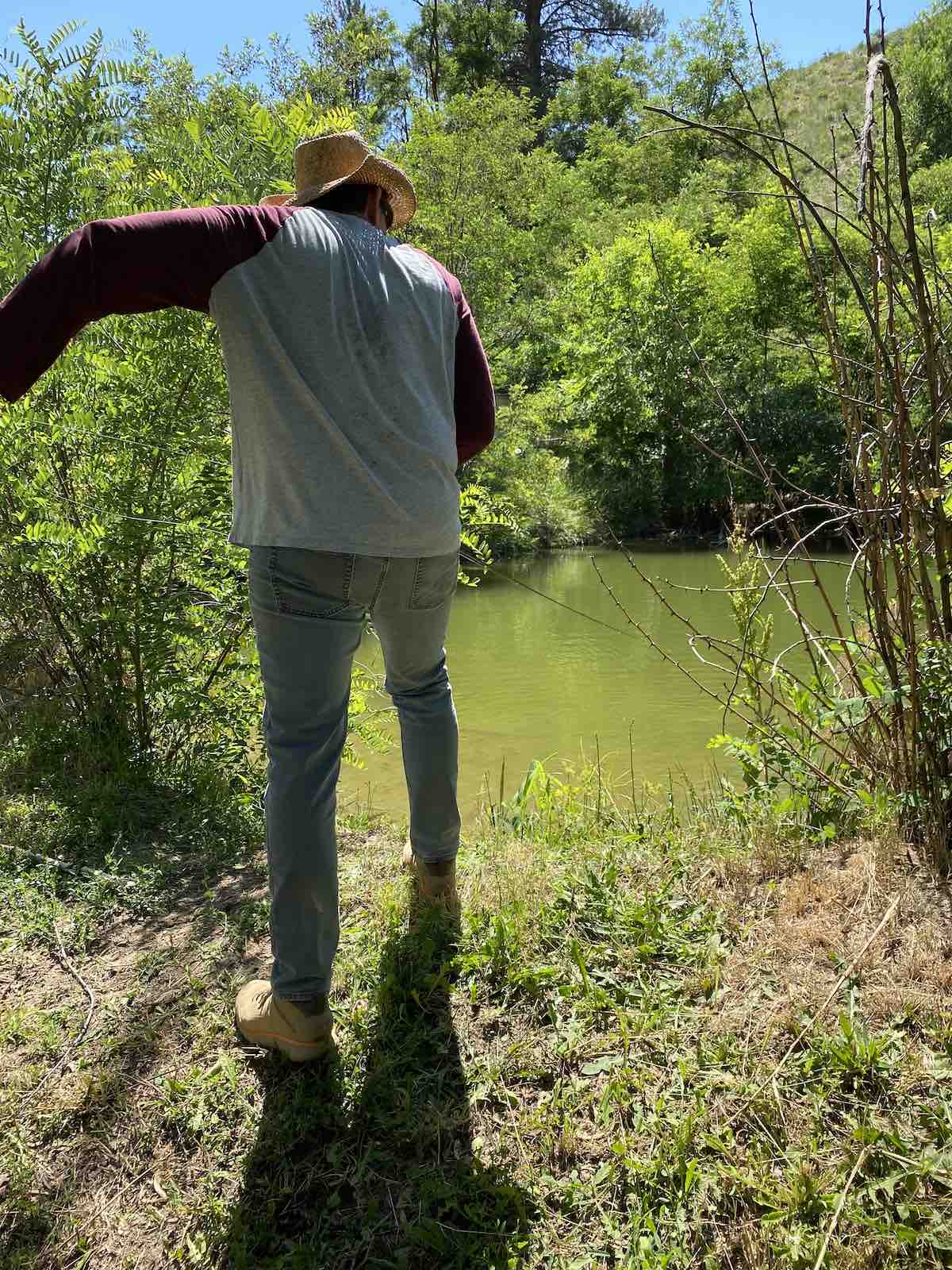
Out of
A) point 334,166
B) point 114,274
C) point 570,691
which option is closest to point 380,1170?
point 114,274

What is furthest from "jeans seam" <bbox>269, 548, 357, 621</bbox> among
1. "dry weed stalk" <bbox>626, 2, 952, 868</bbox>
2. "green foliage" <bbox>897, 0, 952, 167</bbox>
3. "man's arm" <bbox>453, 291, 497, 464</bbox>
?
"green foliage" <bbox>897, 0, 952, 167</bbox>

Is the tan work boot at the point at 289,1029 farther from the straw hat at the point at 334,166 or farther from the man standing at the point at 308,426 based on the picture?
the straw hat at the point at 334,166

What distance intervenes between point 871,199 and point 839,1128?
1.93 m

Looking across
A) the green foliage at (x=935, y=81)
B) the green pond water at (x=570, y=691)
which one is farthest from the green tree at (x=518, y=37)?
the green pond water at (x=570, y=691)

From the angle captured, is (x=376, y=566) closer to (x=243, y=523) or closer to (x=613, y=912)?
(x=243, y=523)

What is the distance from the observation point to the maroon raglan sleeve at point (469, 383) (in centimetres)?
204

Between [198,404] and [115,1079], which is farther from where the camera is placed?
[198,404]

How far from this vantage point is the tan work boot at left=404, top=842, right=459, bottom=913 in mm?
2227

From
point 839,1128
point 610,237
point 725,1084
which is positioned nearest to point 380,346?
point 725,1084

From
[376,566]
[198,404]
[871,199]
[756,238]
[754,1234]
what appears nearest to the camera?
[754,1234]

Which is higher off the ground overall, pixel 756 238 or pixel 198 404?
pixel 756 238

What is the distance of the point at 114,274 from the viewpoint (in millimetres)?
1465

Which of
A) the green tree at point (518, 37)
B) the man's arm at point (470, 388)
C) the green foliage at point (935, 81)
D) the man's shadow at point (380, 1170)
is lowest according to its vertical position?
the man's shadow at point (380, 1170)

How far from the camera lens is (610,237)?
1025 inches
